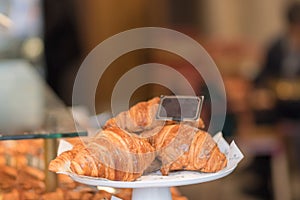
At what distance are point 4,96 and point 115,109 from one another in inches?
31.6

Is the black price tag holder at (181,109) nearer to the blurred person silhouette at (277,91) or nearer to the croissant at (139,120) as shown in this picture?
the croissant at (139,120)

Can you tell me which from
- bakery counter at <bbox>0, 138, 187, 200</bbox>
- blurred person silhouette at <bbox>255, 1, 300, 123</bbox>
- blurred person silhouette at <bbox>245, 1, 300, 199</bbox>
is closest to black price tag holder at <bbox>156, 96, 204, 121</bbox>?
bakery counter at <bbox>0, 138, 187, 200</bbox>

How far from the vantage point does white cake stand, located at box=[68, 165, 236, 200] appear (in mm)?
767

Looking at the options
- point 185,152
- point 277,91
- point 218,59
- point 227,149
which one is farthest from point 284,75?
point 185,152

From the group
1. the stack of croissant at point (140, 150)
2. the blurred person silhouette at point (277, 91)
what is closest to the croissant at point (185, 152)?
the stack of croissant at point (140, 150)

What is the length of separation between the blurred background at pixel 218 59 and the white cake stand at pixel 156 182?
0.61ft

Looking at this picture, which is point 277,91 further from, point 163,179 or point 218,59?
point 163,179

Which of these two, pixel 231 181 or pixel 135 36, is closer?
pixel 135 36

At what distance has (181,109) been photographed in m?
0.85

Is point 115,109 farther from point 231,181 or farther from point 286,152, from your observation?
point 286,152

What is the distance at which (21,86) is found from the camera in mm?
1754

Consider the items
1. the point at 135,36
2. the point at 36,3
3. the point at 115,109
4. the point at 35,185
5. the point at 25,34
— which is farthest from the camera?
the point at 36,3

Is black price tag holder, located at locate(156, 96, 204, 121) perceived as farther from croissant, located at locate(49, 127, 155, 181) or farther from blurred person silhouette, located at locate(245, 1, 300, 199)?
blurred person silhouette, located at locate(245, 1, 300, 199)

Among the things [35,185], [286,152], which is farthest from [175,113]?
[286,152]
